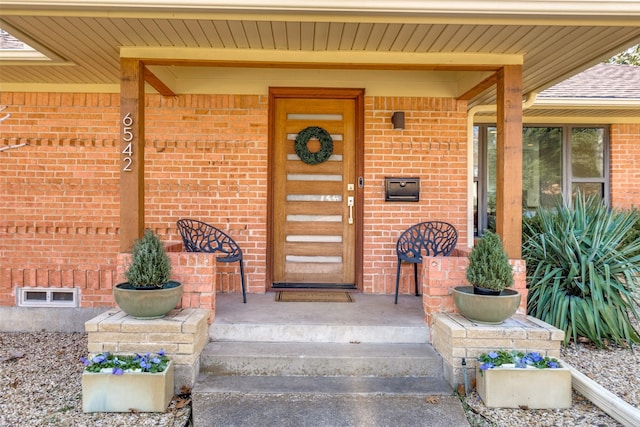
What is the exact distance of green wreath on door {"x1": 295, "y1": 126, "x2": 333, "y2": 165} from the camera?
4.29m

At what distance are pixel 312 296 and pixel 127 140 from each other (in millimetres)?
2169

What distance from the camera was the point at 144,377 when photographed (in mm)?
2525

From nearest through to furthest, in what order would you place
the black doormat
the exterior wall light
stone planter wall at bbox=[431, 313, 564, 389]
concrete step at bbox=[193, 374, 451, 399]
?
concrete step at bbox=[193, 374, 451, 399] → stone planter wall at bbox=[431, 313, 564, 389] → the black doormat → the exterior wall light

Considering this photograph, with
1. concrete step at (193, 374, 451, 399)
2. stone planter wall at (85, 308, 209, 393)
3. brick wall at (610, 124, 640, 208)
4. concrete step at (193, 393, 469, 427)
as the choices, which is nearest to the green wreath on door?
stone planter wall at (85, 308, 209, 393)

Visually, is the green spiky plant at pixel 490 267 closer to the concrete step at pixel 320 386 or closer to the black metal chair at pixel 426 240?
the concrete step at pixel 320 386

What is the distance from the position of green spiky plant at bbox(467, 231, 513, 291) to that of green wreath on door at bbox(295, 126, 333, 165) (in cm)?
193

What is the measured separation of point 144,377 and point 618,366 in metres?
3.48

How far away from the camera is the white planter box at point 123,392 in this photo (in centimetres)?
252

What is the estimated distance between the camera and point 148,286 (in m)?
2.88

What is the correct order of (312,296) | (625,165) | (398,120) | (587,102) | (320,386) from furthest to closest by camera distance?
1. (625,165)
2. (587,102)
3. (398,120)
4. (312,296)
5. (320,386)

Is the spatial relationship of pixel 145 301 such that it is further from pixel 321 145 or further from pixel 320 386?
pixel 321 145

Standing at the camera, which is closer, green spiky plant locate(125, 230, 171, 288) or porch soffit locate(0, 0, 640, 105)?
porch soffit locate(0, 0, 640, 105)

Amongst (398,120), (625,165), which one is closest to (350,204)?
(398,120)

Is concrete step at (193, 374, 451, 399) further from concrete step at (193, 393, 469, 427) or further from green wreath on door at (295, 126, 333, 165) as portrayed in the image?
green wreath on door at (295, 126, 333, 165)
